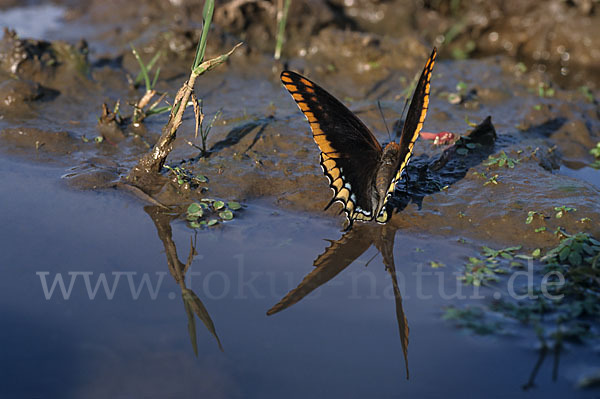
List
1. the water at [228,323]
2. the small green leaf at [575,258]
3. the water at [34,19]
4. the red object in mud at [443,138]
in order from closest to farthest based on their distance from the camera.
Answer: the water at [228,323] < the small green leaf at [575,258] < the red object in mud at [443,138] < the water at [34,19]

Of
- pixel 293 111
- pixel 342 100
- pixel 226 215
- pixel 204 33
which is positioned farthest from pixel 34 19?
pixel 226 215

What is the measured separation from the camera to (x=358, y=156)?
4020 millimetres

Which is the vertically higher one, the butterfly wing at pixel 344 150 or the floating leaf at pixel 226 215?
the butterfly wing at pixel 344 150

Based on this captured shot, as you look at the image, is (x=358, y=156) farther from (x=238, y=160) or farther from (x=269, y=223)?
(x=238, y=160)

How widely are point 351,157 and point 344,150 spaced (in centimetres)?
7

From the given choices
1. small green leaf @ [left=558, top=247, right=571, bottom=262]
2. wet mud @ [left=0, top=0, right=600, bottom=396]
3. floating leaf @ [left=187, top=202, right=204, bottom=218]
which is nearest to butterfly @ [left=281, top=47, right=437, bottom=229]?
wet mud @ [left=0, top=0, right=600, bottom=396]

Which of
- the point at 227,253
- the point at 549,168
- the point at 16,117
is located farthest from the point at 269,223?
the point at 16,117

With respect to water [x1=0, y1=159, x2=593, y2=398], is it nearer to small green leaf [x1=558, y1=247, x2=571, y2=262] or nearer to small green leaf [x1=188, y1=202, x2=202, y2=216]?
small green leaf [x1=188, y1=202, x2=202, y2=216]

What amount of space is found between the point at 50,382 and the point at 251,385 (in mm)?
932

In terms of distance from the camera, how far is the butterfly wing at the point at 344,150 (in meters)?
3.83

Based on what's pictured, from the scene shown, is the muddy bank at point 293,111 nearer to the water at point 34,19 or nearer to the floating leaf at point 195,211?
the floating leaf at point 195,211

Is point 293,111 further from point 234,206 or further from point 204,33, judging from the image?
point 204,33

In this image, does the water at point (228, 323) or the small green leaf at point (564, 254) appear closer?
the water at point (228, 323)

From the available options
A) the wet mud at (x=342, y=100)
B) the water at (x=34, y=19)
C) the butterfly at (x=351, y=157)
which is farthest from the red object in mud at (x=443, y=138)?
the water at (x=34, y=19)
